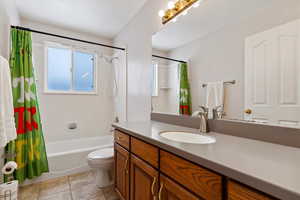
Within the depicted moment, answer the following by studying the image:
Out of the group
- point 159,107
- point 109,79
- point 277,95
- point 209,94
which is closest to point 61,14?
point 109,79

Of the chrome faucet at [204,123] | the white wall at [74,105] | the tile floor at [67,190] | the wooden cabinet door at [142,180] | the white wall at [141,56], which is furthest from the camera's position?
the white wall at [74,105]

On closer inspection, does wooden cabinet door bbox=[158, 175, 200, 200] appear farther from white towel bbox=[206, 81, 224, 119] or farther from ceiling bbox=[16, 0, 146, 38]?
ceiling bbox=[16, 0, 146, 38]

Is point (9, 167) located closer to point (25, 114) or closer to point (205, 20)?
point (25, 114)

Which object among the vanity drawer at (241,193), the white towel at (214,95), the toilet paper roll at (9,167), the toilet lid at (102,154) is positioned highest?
the white towel at (214,95)

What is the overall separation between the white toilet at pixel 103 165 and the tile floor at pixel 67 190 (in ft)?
0.28

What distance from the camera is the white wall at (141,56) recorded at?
196 centimetres

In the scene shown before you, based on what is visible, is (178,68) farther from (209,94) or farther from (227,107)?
(227,107)

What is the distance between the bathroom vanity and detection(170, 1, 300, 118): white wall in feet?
1.27

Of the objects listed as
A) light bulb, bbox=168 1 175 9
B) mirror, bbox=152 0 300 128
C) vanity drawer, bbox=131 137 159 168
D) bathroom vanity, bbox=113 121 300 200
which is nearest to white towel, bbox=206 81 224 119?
mirror, bbox=152 0 300 128

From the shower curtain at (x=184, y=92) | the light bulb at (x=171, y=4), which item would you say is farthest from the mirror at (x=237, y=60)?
the light bulb at (x=171, y=4)

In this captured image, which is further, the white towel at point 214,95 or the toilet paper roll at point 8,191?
the toilet paper roll at point 8,191

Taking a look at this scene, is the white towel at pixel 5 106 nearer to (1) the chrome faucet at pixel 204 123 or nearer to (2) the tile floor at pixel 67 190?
(2) the tile floor at pixel 67 190

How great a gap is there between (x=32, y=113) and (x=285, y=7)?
2.64 m

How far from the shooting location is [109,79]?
3.24 metres
